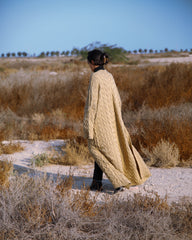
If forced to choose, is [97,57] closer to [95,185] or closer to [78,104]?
[95,185]

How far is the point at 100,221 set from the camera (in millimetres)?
2762

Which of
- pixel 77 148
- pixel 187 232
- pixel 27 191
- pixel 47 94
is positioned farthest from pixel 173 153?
pixel 47 94

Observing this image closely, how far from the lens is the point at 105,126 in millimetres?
3760

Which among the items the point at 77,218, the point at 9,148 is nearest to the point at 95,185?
the point at 77,218

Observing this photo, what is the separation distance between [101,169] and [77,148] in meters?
2.47

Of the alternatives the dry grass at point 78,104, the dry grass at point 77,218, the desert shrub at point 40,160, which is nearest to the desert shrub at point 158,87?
the dry grass at point 78,104

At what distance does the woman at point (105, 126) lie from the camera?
3.70m

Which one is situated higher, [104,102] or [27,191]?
[104,102]

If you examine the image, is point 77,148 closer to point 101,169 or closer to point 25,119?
point 101,169

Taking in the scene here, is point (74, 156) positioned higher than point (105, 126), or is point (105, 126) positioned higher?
point (105, 126)

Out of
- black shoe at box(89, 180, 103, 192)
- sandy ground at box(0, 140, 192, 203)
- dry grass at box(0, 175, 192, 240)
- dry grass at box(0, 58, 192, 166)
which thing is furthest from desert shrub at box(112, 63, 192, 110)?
dry grass at box(0, 175, 192, 240)

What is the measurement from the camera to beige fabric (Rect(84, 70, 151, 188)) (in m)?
3.70

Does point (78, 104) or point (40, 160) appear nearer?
point (40, 160)

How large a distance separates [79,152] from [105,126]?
2.25 meters
